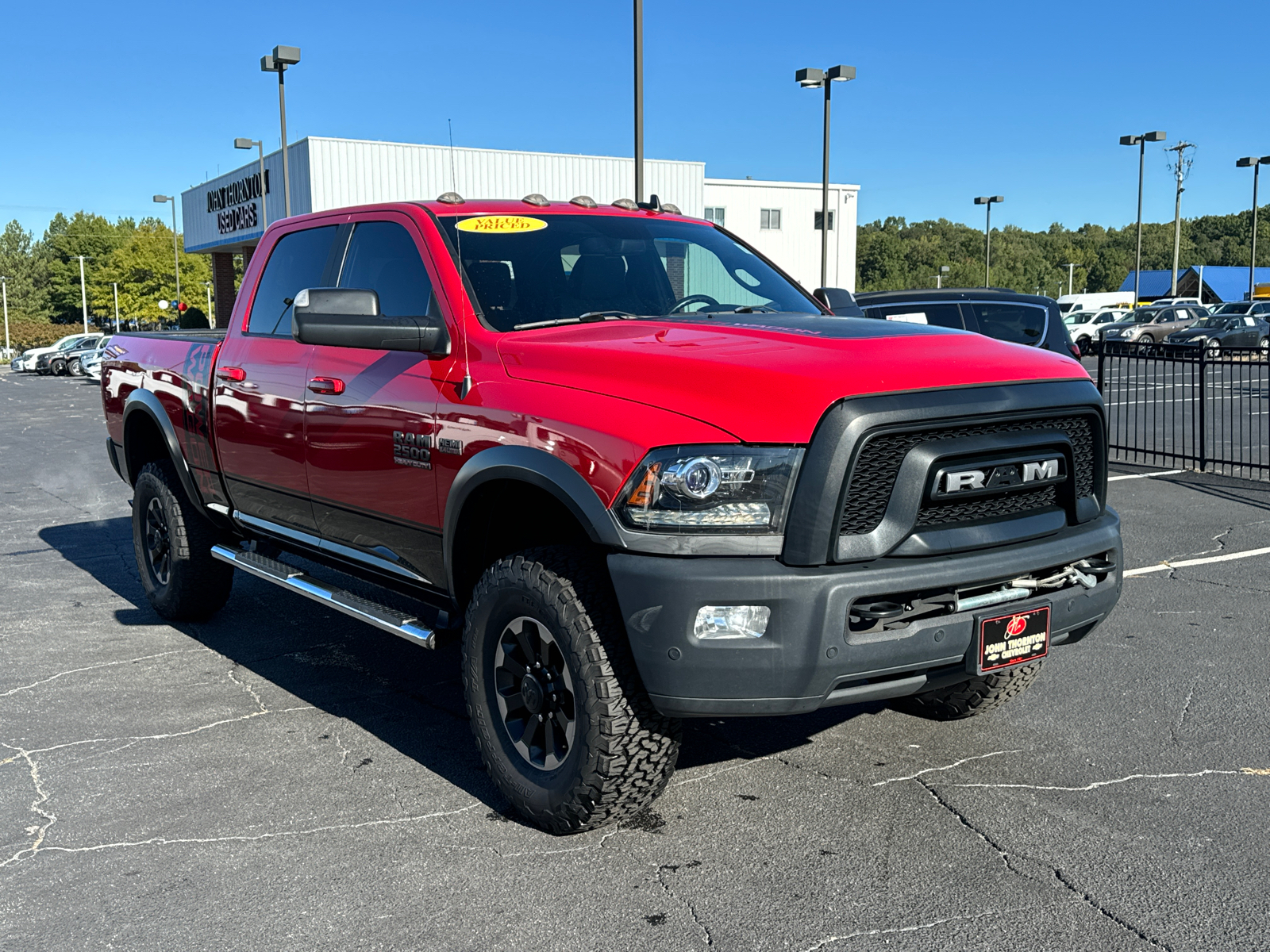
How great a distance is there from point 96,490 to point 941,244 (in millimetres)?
145365

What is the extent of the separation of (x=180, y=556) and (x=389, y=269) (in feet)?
7.84

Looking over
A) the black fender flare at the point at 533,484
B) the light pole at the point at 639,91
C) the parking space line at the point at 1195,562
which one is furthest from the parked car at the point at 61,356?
the black fender flare at the point at 533,484

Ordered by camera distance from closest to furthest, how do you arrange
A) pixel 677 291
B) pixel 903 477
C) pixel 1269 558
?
pixel 903 477 < pixel 677 291 < pixel 1269 558

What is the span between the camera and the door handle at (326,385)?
4.62 metres

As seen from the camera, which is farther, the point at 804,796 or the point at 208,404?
the point at 208,404

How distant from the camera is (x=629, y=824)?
3828mm

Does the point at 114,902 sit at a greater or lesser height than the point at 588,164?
lesser

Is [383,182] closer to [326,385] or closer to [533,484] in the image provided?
[326,385]

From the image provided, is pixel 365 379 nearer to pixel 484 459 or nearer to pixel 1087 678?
pixel 484 459

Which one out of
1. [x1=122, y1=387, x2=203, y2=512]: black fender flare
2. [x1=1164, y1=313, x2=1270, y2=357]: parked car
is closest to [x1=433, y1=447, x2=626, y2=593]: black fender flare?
[x1=122, y1=387, x2=203, y2=512]: black fender flare

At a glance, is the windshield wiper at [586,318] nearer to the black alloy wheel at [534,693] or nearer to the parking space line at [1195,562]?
the black alloy wheel at [534,693]

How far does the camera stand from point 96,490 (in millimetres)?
11914

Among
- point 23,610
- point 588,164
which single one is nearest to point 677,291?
point 23,610

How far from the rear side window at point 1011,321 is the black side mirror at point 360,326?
8.65m
